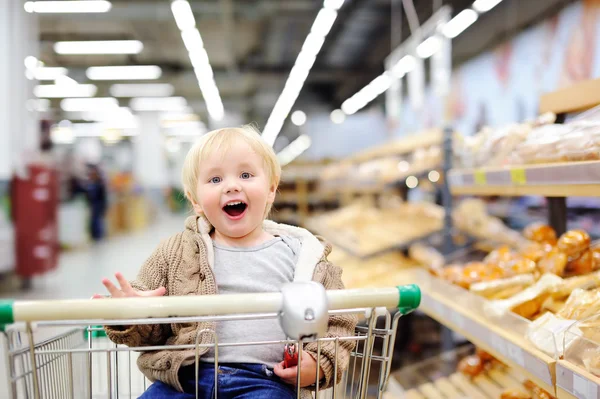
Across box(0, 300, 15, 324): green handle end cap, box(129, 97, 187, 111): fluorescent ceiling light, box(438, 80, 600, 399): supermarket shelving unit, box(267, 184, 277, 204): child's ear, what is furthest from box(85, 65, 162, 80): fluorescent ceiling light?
box(0, 300, 15, 324): green handle end cap

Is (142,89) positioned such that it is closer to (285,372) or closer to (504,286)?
(504,286)

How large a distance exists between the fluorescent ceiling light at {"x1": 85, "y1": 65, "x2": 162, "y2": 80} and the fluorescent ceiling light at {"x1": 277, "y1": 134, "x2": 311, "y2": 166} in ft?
9.56

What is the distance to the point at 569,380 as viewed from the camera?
4.17 feet

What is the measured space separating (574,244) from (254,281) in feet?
4.01

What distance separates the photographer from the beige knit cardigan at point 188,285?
3.84ft

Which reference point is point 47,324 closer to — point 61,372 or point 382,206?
point 61,372

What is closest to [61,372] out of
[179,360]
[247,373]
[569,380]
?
[179,360]

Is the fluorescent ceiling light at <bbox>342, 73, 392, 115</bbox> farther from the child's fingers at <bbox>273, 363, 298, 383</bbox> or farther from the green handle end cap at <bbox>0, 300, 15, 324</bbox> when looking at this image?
the green handle end cap at <bbox>0, 300, 15, 324</bbox>

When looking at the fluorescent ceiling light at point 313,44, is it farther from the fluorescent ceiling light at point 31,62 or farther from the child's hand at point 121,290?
the child's hand at point 121,290

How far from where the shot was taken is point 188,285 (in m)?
1.28

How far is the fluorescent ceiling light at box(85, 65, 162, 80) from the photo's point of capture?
329 inches

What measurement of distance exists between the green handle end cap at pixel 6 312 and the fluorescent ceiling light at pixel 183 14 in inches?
256

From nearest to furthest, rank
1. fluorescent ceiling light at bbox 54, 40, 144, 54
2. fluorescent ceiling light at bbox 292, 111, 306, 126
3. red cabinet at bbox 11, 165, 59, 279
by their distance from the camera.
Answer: red cabinet at bbox 11, 165, 59, 279 → fluorescent ceiling light at bbox 54, 40, 144, 54 → fluorescent ceiling light at bbox 292, 111, 306, 126

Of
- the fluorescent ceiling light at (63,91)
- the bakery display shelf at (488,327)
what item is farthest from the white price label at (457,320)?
the fluorescent ceiling light at (63,91)
